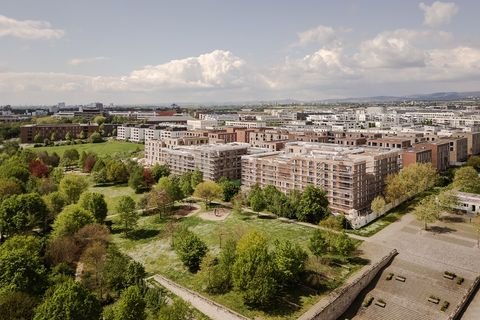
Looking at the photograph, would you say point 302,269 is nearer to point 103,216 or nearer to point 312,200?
point 312,200

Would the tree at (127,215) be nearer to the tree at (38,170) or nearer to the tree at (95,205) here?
the tree at (95,205)

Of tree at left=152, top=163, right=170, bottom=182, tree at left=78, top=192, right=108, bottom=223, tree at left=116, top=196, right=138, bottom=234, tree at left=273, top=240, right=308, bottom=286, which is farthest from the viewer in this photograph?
tree at left=152, top=163, right=170, bottom=182

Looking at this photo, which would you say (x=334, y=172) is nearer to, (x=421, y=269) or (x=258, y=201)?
(x=258, y=201)

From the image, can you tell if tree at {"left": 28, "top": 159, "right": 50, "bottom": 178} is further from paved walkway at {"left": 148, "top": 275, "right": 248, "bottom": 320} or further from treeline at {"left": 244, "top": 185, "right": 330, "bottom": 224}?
paved walkway at {"left": 148, "top": 275, "right": 248, "bottom": 320}

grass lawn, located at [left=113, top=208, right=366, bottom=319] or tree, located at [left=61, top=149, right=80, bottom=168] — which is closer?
grass lawn, located at [left=113, top=208, right=366, bottom=319]

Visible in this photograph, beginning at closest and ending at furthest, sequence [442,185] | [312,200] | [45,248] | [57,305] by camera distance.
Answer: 1. [57,305]
2. [45,248]
3. [312,200]
4. [442,185]

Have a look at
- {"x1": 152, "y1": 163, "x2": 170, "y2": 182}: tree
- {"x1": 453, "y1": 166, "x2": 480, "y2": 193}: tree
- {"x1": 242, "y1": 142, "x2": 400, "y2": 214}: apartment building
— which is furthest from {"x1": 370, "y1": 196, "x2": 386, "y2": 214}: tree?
{"x1": 152, "y1": 163, "x2": 170, "y2": 182}: tree

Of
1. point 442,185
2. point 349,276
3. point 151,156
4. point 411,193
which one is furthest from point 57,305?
point 151,156

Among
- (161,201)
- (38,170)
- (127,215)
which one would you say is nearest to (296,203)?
(161,201)
